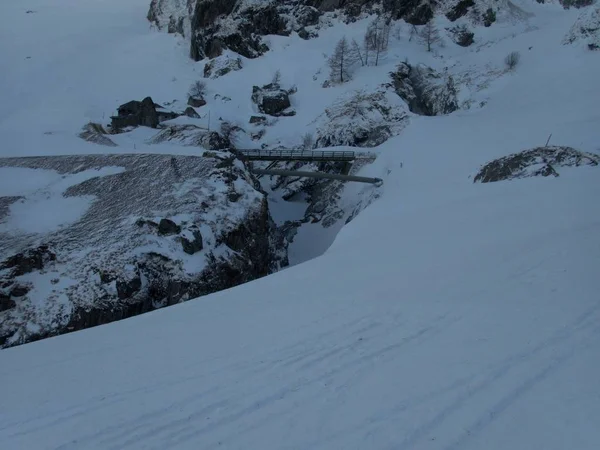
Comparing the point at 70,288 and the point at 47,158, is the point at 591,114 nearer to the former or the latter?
the point at 70,288

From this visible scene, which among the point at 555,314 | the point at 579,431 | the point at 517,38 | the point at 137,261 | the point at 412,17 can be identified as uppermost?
the point at 412,17

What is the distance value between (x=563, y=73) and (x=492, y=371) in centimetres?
4168

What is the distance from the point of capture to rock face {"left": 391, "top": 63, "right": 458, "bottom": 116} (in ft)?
136

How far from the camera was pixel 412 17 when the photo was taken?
5531 cm

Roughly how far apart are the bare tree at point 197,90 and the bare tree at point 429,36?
31.6 m

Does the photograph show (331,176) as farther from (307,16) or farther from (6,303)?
(307,16)

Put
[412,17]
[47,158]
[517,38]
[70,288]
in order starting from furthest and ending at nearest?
[412,17] → [517,38] → [47,158] → [70,288]

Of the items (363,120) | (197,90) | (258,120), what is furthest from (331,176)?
(197,90)

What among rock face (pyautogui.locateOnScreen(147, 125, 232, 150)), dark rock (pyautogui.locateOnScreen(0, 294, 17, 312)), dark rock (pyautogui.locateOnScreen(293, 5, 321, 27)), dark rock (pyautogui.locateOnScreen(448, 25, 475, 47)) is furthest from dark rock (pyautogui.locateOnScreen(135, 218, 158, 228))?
dark rock (pyautogui.locateOnScreen(448, 25, 475, 47))

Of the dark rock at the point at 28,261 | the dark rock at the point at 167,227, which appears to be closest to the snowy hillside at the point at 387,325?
the dark rock at the point at 28,261

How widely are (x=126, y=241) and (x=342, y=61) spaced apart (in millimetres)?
39603

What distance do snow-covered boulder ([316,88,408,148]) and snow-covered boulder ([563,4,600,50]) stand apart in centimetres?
1911

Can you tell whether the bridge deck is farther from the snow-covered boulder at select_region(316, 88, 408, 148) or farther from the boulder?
the boulder

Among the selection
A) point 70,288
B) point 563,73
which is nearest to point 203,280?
point 70,288
